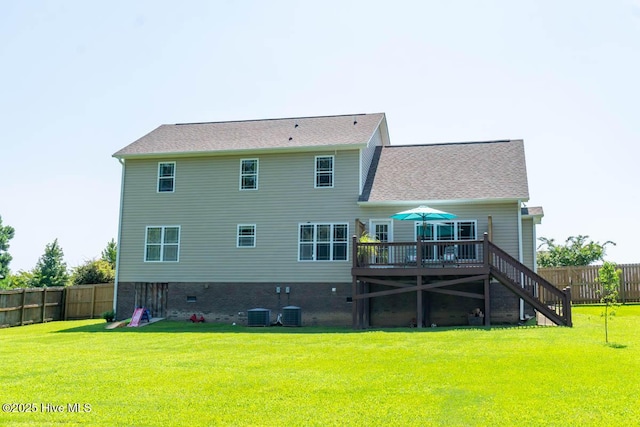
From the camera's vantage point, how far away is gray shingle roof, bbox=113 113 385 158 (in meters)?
23.1

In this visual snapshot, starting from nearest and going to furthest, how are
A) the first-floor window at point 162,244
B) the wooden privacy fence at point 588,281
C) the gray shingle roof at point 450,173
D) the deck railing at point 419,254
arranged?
the deck railing at point 419,254 < the gray shingle roof at point 450,173 < the first-floor window at point 162,244 < the wooden privacy fence at point 588,281

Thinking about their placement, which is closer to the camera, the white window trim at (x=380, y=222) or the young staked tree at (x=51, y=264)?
the white window trim at (x=380, y=222)

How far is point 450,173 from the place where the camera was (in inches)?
894

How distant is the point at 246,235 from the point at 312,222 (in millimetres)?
2614

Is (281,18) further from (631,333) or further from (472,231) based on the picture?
(631,333)

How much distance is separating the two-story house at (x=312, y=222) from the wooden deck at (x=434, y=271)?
0.24 feet

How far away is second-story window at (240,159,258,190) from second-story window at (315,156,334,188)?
2.40 meters

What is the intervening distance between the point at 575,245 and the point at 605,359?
2824cm

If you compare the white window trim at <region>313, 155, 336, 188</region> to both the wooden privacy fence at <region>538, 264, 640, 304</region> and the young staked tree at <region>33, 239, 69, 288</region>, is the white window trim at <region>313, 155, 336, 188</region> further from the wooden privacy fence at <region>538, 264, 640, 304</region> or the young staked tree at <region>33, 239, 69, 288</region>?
the young staked tree at <region>33, 239, 69, 288</region>

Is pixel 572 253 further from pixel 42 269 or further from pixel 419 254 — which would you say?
pixel 42 269

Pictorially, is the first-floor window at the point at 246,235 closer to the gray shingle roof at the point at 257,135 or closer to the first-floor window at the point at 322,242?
the first-floor window at the point at 322,242

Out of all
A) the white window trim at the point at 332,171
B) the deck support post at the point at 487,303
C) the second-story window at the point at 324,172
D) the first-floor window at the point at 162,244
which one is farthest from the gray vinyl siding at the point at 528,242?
the first-floor window at the point at 162,244

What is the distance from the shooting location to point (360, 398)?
8789 mm

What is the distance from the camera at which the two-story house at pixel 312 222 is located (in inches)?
807
